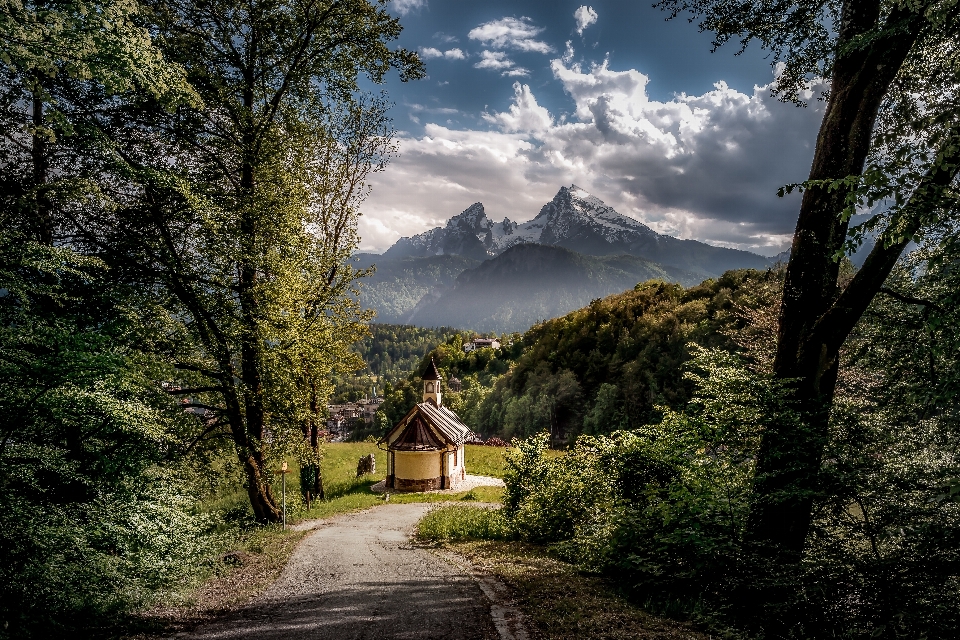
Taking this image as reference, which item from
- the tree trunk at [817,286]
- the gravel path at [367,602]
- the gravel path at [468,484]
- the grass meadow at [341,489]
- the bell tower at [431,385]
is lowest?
the gravel path at [468,484]

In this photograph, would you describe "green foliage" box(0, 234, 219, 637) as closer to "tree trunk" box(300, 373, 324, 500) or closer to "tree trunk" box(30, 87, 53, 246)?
"tree trunk" box(30, 87, 53, 246)

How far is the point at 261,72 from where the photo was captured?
1170 centimetres

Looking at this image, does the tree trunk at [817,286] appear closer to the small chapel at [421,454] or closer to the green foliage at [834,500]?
the green foliage at [834,500]

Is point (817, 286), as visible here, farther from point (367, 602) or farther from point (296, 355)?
point (296, 355)

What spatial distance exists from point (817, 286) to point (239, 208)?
10805 mm

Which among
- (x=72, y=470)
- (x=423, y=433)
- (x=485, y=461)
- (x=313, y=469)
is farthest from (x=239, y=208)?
(x=485, y=461)

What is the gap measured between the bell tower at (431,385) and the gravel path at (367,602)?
20.9 meters

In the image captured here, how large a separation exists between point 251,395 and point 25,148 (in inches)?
238

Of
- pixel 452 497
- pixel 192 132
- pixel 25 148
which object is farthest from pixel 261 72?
pixel 452 497

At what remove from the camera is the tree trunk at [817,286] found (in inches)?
221

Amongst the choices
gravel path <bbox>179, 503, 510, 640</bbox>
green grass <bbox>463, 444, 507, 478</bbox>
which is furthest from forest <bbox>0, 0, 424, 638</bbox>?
green grass <bbox>463, 444, 507, 478</bbox>

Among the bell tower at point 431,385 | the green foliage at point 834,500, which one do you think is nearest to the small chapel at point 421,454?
the bell tower at point 431,385

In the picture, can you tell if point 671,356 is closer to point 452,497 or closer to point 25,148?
point 452,497

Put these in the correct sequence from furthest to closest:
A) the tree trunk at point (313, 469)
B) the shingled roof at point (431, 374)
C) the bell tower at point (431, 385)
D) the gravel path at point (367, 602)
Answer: the shingled roof at point (431, 374)
the bell tower at point (431, 385)
the tree trunk at point (313, 469)
the gravel path at point (367, 602)
